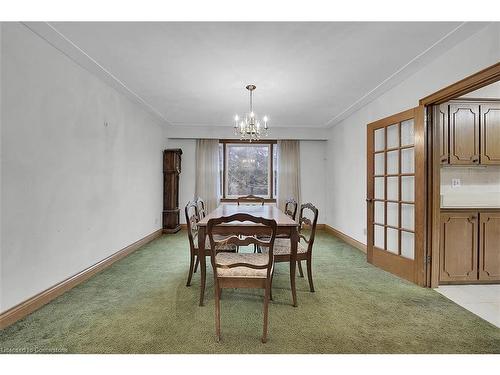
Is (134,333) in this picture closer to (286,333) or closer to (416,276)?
(286,333)

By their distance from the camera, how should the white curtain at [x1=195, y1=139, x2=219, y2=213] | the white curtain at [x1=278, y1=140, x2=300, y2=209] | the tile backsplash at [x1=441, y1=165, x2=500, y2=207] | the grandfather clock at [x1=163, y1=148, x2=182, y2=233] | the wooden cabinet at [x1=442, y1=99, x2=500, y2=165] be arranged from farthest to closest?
the white curtain at [x1=278, y1=140, x2=300, y2=209] → the white curtain at [x1=195, y1=139, x2=219, y2=213] → the grandfather clock at [x1=163, y1=148, x2=182, y2=233] → the tile backsplash at [x1=441, y1=165, x2=500, y2=207] → the wooden cabinet at [x1=442, y1=99, x2=500, y2=165]

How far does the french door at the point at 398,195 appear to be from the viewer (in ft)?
9.25

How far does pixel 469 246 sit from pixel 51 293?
4402mm

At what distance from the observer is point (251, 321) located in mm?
2086

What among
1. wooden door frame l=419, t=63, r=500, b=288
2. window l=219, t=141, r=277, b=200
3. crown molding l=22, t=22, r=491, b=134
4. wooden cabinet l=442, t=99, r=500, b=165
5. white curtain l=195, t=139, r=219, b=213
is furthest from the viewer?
window l=219, t=141, r=277, b=200

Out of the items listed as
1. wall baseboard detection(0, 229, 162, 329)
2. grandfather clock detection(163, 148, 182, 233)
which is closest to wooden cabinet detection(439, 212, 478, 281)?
wall baseboard detection(0, 229, 162, 329)

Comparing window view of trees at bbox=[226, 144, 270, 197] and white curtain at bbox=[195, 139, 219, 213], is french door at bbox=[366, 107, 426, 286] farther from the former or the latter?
white curtain at bbox=[195, 139, 219, 213]

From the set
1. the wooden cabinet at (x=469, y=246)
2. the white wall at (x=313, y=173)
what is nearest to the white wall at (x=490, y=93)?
the wooden cabinet at (x=469, y=246)

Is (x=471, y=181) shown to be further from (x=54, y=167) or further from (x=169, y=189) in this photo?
(x=169, y=189)

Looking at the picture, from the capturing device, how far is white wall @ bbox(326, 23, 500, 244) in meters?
2.16

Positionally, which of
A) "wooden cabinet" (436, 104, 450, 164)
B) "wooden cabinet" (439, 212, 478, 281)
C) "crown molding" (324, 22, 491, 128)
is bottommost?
"wooden cabinet" (439, 212, 478, 281)

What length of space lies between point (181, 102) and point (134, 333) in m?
3.37

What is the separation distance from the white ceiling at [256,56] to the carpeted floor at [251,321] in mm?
2426

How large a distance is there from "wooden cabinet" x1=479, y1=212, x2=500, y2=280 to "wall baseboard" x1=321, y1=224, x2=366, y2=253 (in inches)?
60.6
